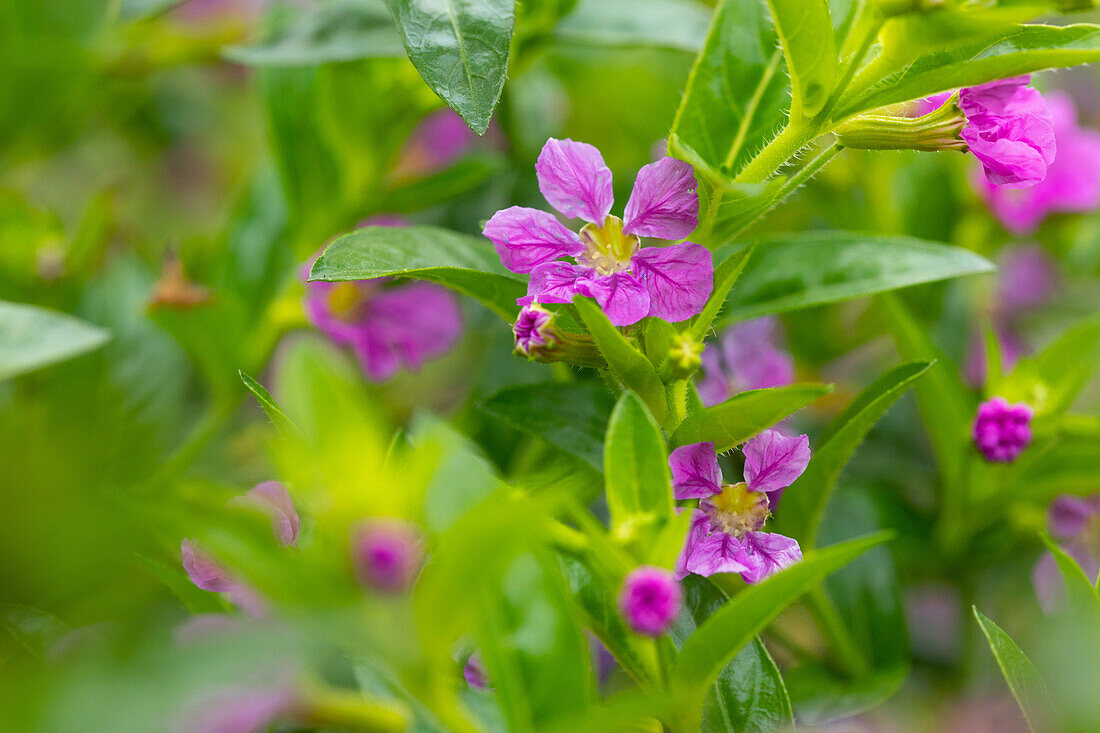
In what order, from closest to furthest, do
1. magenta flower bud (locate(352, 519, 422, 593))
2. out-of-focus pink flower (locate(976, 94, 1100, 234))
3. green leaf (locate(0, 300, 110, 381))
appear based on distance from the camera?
magenta flower bud (locate(352, 519, 422, 593)) → green leaf (locate(0, 300, 110, 381)) → out-of-focus pink flower (locate(976, 94, 1100, 234))

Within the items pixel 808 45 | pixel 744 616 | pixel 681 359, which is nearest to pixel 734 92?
pixel 808 45

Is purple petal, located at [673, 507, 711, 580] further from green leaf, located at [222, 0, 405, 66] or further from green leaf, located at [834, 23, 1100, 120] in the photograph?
green leaf, located at [222, 0, 405, 66]

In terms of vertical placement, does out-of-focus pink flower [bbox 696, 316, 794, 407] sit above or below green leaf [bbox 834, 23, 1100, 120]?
below

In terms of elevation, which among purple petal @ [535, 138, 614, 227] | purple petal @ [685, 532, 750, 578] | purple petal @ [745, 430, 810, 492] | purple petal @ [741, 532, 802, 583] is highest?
purple petal @ [535, 138, 614, 227]

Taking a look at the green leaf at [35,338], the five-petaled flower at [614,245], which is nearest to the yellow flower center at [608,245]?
the five-petaled flower at [614,245]

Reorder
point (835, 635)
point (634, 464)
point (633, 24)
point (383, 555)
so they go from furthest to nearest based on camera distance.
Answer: point (633, 24)
point (835, 635)
point (634, 464)
point (383, 555)

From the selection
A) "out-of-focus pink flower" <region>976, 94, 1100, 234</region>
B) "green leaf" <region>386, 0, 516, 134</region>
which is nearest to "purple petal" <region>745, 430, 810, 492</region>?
"green leaf" <region>386, 0, 516, 134</region>

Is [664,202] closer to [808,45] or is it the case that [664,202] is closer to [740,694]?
[808,45]
